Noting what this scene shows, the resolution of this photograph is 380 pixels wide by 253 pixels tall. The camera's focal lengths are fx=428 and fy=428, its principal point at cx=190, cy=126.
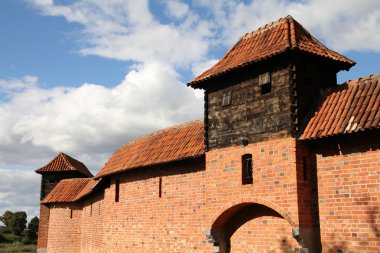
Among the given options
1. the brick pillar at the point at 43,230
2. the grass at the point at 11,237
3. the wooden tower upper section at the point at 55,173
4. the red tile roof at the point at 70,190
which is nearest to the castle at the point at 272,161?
the red tile roof at the point at 70,190

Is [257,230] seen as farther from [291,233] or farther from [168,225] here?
[168,225]

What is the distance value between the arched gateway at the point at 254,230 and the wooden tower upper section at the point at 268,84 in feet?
6.29

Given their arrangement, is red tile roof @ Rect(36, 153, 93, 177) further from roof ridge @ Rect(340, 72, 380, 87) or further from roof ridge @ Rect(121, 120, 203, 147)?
roof ridge @ Rect(340, 72, 380, 87)

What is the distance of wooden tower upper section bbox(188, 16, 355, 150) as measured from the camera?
11414 mm

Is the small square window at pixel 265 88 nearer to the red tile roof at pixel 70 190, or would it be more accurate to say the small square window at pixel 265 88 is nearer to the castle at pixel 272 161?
the castle at pixel 272 161

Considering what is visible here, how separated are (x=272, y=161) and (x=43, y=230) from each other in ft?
77.5

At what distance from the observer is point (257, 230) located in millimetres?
11914

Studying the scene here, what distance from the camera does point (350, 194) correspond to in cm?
1007

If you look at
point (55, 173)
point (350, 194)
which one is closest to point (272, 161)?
point (350, 194)

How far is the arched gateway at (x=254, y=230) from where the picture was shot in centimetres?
1098

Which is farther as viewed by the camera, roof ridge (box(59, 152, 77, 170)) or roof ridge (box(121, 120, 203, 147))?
roof ridge (box(59, 152, 77, 170))

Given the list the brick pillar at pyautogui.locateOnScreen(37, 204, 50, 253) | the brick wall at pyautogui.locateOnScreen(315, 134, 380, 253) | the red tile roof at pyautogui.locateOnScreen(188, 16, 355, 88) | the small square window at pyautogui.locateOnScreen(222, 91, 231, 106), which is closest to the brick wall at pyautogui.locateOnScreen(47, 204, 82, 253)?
the brick pillar at pyautogui.locateOnScreen(37, 204, 50, 253)

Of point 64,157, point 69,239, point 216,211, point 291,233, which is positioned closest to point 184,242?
point 216,211

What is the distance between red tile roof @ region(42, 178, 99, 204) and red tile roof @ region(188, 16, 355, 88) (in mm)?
14134
